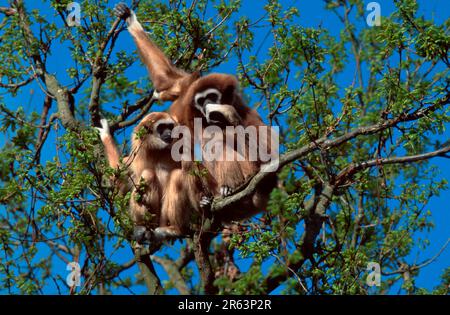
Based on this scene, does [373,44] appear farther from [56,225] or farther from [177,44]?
[56,225]

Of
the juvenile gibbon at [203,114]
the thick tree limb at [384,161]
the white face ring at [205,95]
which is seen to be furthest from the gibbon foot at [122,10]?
the thick tree limb at [384,161]

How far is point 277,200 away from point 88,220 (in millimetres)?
4501

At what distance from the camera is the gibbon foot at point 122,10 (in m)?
13.2

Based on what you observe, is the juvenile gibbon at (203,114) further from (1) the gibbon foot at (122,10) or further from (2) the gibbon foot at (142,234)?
(2) the gibbon foot at (142,234)

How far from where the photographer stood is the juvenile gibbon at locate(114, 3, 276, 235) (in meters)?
12.2

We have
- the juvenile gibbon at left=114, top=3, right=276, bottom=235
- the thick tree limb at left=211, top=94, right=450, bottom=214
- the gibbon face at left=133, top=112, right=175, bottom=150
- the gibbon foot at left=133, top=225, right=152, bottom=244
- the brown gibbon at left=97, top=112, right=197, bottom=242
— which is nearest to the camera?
the thick tree limb at left=211, top=94, right=450, bottom=214

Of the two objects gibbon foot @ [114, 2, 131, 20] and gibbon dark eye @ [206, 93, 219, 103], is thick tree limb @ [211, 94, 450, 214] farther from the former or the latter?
gibbon foot @ [114, 2, 131, 20]

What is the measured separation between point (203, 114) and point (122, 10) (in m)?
2.51

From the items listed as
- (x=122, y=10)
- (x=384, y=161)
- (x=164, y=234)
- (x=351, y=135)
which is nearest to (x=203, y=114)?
(x=164, y=234)

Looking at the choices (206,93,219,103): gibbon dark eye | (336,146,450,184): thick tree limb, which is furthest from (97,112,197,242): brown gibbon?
(336,146,450,184): thick tree limb

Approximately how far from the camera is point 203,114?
43.4ft

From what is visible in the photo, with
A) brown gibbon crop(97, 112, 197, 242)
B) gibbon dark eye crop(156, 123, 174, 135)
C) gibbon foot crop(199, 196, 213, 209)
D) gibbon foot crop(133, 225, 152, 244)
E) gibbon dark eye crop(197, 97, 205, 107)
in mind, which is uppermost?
gibbon dark eye crop(197, 97, 205, 107)

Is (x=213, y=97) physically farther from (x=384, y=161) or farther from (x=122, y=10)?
(x=384, y=161)
